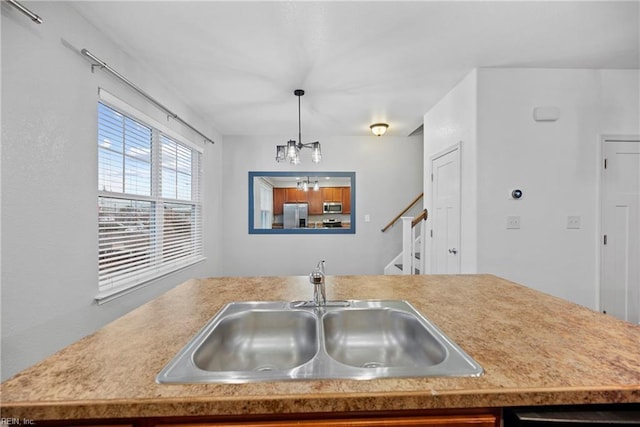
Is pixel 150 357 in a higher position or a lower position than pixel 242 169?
lower

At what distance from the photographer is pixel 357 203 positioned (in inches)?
184

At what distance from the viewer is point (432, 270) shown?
3365 mm

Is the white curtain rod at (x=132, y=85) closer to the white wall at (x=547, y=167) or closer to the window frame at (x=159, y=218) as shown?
the window frame at (x=159, y=218)

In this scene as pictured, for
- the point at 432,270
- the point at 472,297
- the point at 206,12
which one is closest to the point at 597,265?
the point at 432,270

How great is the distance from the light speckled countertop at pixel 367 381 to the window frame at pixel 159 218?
1364mm

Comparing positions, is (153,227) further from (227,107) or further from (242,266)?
(242,266)

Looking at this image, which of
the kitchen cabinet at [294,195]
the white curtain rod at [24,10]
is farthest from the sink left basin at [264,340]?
the kitchen cabinet at [294,195]

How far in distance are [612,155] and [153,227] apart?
432 centimetres

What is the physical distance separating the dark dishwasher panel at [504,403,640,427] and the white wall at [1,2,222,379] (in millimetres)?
2100

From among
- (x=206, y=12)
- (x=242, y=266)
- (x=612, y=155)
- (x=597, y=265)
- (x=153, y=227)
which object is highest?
(x=206, y=12)

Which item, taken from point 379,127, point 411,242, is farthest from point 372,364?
point 379,127

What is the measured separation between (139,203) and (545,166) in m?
3.66

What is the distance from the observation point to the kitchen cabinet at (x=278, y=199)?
26.0 feet

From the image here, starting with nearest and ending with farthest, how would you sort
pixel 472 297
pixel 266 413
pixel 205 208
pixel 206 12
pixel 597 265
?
pixel 266 413
pixel 472 297
pixel 206 12
pixel 597 265
pixel 205 208
